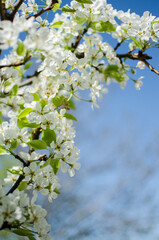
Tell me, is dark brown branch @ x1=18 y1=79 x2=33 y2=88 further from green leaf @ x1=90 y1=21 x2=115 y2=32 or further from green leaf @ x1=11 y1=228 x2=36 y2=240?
green leaf @ x1=11 y1=228 x2=36 y2=240

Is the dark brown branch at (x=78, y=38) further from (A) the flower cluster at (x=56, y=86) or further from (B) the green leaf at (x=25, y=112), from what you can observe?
(B) the green leaf at (x=25, y=112)

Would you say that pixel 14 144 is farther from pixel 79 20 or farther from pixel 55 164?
pixel 79 20

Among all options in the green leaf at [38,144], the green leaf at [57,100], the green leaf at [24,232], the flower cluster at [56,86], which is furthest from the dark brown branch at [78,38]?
the green leaf at [24,232]

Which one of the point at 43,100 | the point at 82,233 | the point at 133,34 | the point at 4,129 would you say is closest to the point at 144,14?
the point at 133,34

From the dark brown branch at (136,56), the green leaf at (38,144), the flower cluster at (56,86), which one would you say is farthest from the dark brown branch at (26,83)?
the dark brown branch at (136,56)

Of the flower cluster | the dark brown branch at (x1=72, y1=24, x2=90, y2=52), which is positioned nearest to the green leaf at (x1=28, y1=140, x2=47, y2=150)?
the flower cluster

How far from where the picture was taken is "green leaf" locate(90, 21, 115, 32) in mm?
497


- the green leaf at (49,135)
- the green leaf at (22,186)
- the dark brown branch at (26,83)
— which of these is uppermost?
the dark brown branch at (26,83)

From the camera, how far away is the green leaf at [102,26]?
497 millimetres

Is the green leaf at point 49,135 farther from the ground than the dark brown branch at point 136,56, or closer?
closer

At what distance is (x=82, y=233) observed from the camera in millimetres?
3043

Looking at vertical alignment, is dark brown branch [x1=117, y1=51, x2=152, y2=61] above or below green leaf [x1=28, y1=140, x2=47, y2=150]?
above

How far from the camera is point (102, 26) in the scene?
500mm

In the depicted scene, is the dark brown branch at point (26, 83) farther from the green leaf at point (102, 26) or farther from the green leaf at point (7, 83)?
the green leaf at point (102, 26)
